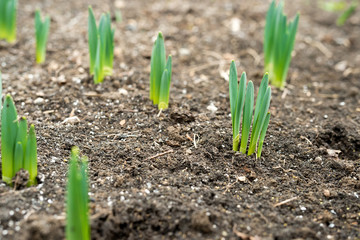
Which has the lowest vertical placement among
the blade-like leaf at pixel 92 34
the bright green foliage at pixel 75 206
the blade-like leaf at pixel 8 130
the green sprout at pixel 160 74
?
the bright green foliage at pixel 75 206

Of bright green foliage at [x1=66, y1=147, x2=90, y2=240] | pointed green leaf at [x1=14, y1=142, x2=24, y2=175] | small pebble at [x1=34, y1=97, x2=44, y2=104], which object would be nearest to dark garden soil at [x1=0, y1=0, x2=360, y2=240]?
small pebble at [x1=34, y1=97, x2=44, y2=104]

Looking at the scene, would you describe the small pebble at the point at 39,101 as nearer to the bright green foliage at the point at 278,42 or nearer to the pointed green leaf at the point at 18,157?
the pointed green leaf at the point at 18,157

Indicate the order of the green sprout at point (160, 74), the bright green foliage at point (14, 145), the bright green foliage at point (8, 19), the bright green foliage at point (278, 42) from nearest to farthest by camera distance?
the bright green foliage at point (14, 145) → the green sprout at point (160, 74) → the bright green foliage at point (278, 42) → the bright green foliage at point (8, 19)

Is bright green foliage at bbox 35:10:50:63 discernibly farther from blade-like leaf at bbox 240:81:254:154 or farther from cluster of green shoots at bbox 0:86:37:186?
blade-like leaf at bbox 240:81:254:154

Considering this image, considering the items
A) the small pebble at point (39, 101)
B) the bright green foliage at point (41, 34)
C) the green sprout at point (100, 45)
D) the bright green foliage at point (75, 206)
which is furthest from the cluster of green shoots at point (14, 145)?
the bright green foliage at point (41, 34)

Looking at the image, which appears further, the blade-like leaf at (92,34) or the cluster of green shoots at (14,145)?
the blade-like leaf at (92,34)

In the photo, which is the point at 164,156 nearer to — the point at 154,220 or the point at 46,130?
the point at 154,220

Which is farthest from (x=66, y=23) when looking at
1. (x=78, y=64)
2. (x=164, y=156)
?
(x=164, y=156)
